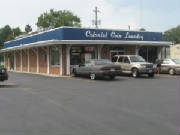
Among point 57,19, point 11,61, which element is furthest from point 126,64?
point 57,19

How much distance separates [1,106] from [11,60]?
35.0 metres

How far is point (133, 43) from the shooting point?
24.9 meters

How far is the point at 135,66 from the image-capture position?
19.3m

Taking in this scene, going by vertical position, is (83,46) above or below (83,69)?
above

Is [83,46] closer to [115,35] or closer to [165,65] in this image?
[115,35]

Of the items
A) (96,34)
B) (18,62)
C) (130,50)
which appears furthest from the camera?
(18,62)

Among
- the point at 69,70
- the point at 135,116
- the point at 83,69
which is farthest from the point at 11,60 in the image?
the point at 135,116

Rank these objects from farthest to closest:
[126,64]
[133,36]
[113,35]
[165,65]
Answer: [133,36] < [113,35] < [165,65] < [126,64]

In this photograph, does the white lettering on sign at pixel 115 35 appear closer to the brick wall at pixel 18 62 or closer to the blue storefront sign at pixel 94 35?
the blue storefront sign at pixel 94 35

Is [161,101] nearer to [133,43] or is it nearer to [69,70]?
[69,70]

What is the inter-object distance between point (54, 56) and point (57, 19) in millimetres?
61577

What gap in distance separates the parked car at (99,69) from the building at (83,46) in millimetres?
3710

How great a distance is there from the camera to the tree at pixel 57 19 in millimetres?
81494

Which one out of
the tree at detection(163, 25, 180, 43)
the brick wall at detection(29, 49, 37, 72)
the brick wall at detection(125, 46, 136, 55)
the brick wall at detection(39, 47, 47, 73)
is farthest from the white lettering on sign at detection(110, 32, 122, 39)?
the tree at detection(163, 25, 180, 43)
